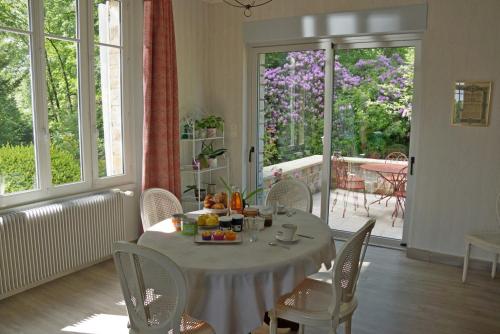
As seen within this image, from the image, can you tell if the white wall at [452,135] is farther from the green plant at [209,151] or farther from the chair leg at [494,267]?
the green plant at [209,151]

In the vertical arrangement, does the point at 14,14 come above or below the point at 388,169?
above

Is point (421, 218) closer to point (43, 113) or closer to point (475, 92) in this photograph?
point (475, 92)

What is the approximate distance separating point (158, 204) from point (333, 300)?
183 cm

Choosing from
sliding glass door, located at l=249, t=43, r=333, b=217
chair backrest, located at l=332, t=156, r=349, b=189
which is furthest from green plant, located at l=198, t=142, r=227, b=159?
chair backrest, located at l=332, t=156, r=349, b=189

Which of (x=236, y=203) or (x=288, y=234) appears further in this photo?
A: (x=236, y=203)

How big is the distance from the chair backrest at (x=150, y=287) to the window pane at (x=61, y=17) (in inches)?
98.9

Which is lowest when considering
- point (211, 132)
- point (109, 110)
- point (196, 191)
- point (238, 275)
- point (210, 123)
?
point (196, 191)

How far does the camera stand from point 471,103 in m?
3.99

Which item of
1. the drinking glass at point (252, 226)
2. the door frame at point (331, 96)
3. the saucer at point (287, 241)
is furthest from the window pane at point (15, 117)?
the door frame at point (331, 96)

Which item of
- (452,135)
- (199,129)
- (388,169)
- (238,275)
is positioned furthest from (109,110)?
(452,135)

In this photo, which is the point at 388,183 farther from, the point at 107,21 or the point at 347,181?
the point at 107,21

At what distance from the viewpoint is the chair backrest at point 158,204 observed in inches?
139

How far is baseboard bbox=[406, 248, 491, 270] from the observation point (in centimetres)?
410

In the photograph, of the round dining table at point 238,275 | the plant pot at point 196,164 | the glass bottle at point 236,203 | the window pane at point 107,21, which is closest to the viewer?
the round dining table at point 238,275
